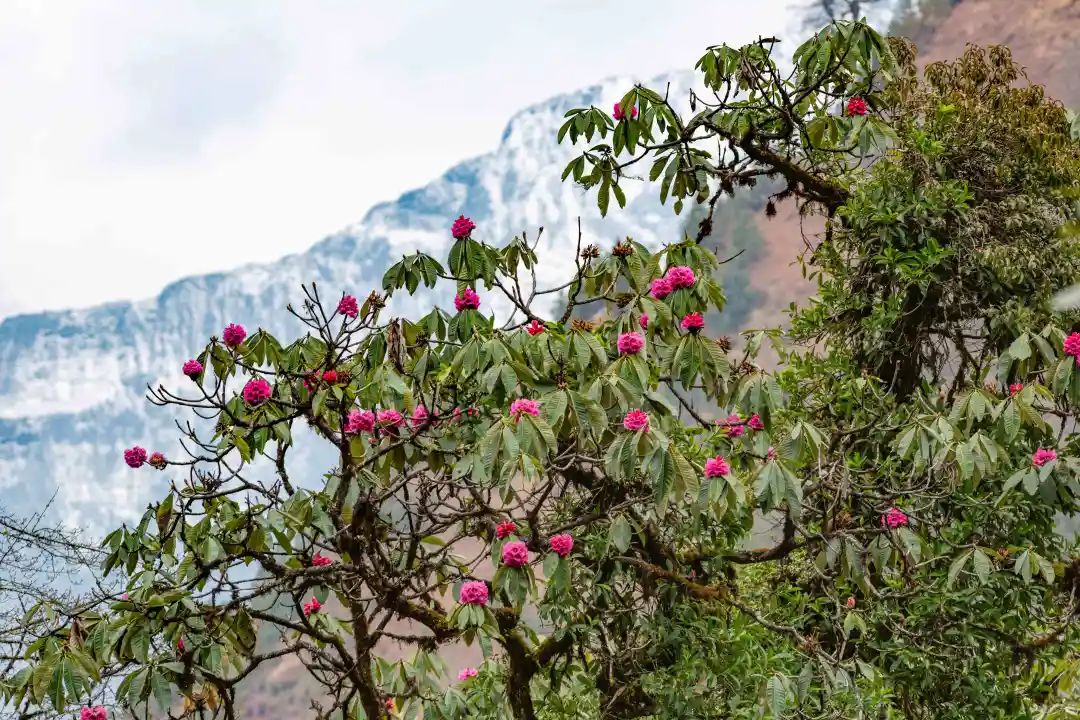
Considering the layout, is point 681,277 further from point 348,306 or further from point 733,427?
point 348,306

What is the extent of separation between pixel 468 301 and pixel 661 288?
1.92 ft

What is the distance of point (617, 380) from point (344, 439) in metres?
0.81

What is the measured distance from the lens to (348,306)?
326 cm

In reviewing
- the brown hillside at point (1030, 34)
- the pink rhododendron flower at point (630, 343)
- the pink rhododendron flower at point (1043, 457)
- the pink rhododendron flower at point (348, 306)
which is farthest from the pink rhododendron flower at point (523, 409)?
the brown hillside at point (1030, 34)

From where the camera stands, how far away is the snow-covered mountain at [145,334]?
212 feet

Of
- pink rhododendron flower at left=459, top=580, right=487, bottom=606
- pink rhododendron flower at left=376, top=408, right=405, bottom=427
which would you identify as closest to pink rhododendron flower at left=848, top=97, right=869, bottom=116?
pink rhododendron flower at left=376, top=408, right=405, bottom=427

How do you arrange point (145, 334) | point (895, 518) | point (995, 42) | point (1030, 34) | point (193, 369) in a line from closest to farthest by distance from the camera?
point (193, 369) < point (895, 518) < point (1030, 34) < point (995, 42) < point (145, 334)

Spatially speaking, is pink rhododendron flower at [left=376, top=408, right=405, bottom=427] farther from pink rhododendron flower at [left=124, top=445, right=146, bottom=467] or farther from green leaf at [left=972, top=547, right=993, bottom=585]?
green leaf at [left=972, top=547, right=993, bottom=585]

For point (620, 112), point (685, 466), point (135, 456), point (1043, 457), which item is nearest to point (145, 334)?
point (620, 112)

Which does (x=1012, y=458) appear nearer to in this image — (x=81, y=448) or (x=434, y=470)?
(x=434, y=470)

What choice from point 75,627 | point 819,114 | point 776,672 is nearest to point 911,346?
point 819,114

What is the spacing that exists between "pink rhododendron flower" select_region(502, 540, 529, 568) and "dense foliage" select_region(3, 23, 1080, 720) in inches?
0.6

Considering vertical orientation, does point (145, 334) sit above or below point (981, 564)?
above

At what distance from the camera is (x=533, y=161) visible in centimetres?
6309
